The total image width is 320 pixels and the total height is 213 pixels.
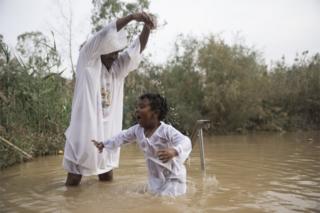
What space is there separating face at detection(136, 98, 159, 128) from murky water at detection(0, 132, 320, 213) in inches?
28.6

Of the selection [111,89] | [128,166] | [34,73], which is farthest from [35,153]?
[111,89]

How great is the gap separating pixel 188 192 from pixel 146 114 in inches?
38.0

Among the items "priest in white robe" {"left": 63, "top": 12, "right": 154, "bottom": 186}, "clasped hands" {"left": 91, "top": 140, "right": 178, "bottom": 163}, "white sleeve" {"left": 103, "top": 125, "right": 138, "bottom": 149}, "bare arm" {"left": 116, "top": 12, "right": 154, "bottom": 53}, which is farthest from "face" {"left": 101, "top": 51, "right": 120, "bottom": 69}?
"clasped hands" {"left": 91, "top": 140, "right": 178, "bottom": 163}

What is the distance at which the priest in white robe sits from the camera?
4469 millimetres

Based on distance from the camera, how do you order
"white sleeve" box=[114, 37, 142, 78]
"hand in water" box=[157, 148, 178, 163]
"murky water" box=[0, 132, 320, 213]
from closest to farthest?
"hand in water" box=[157, 148, 178, 163] → "murky water" box=[0, 132, 320, 213] → "white sleeve" box=[114, 37, 142, 78]

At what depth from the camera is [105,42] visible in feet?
14.7

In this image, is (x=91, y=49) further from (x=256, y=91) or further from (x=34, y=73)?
(x=256, y=91)

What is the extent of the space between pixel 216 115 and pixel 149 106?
15022 millimetres

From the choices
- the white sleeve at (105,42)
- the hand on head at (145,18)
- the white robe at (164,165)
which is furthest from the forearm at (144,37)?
the white robe at (164,165)

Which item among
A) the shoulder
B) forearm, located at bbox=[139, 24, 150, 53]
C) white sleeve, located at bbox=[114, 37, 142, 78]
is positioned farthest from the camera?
white sleeve, located at bbox=[114, 37, 142, 78]

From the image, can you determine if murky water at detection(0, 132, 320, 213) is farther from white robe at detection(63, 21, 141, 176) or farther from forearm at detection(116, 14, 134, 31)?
forearm at detection(116, 14, 134, 31)

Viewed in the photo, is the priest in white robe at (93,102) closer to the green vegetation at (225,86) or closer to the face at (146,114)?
the face at (146,114)

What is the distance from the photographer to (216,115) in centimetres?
1888

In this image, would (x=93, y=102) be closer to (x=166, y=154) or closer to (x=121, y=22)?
(x=121, y=22)
